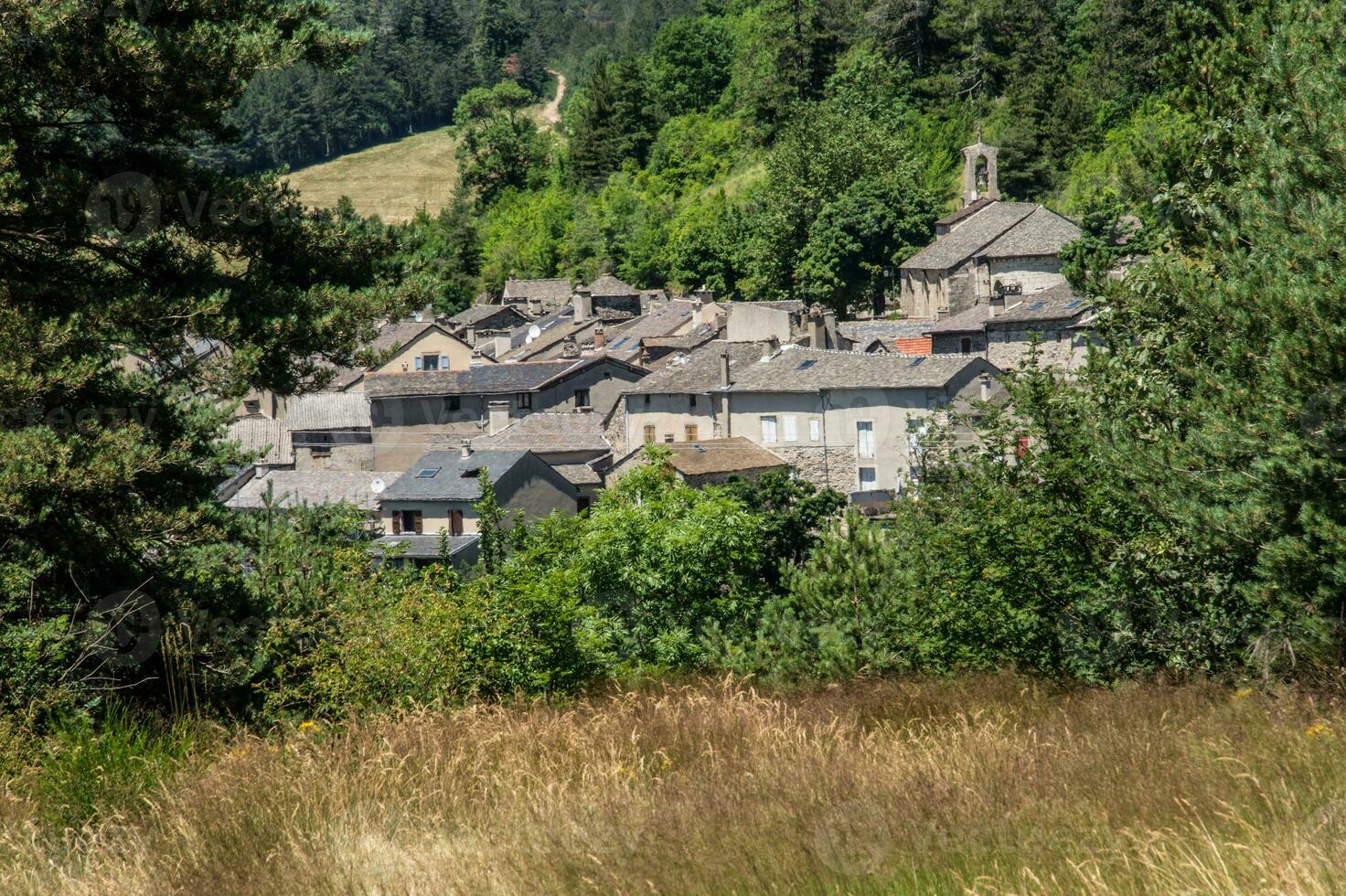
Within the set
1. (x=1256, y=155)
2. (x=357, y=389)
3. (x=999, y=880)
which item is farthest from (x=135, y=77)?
(x=357, y=389)

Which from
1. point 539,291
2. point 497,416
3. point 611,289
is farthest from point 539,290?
point 497,416

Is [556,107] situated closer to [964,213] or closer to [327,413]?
[964,213]

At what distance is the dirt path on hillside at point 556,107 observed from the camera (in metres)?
158

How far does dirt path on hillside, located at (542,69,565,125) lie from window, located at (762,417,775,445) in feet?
363

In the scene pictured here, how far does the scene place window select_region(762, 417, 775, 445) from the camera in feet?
160

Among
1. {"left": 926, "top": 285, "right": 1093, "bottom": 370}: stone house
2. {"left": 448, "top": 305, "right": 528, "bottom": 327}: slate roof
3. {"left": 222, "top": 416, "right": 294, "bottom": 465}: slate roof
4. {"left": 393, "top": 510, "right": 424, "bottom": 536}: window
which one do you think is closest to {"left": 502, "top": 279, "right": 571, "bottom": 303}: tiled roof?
{"left": 448, "top": 305, "right": 528, "bottom": 327}: slate roof

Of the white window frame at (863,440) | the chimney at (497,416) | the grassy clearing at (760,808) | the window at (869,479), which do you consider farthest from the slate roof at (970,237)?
the grassy clearing at (760,808)

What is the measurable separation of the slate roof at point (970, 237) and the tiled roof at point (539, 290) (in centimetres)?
2995

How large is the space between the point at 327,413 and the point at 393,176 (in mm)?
91955

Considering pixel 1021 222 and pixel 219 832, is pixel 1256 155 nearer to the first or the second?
pixel 219 832

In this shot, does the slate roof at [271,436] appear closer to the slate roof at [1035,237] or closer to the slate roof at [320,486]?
the slate roof at [320,486]

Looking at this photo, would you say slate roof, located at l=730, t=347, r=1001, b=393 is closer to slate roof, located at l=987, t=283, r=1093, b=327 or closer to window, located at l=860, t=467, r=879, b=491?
window, located at l=860, t=467, r=879, b=491

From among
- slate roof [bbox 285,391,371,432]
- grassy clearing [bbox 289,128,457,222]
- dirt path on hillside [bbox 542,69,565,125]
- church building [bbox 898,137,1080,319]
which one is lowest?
slate roof [bbox 285,391,371,432]

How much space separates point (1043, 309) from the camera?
5194 cm
